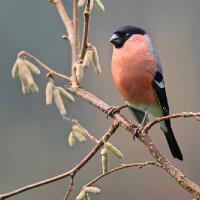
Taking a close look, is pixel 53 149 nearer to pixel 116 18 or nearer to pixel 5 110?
pixel 5 110

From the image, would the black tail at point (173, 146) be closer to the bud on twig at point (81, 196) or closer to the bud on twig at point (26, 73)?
the bud on twig at point (26, 73)

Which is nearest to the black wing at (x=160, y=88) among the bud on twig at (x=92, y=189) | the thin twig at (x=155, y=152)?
the thin twig at (x=155, y=152)

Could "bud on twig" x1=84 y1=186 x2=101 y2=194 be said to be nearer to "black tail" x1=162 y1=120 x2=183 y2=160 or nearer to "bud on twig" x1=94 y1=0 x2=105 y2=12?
"bud on twig" x1=94 y1=0 x2=105 y2=12

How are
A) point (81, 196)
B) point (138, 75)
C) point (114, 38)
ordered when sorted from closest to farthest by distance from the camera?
→ point (81, 196)
point (138, 75)
point (114, 38)

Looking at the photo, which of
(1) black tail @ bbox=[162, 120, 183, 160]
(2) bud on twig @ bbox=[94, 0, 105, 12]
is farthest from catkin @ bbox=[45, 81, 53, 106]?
(1) black tail @ bbox=[162, 120, 183, 160]

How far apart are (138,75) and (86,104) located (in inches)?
334

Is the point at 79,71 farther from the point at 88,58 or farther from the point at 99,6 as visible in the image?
the point at 99,6

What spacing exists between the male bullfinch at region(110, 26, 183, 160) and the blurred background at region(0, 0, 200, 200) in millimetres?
5923

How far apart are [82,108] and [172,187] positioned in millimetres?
3218

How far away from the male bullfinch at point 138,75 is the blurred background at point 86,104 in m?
5.92

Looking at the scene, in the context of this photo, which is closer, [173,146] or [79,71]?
[79,71]

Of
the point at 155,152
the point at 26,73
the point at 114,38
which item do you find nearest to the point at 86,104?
the point at 114,38

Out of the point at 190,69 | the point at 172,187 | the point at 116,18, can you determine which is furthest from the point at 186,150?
the point at 172,187

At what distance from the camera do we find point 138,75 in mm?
2885
